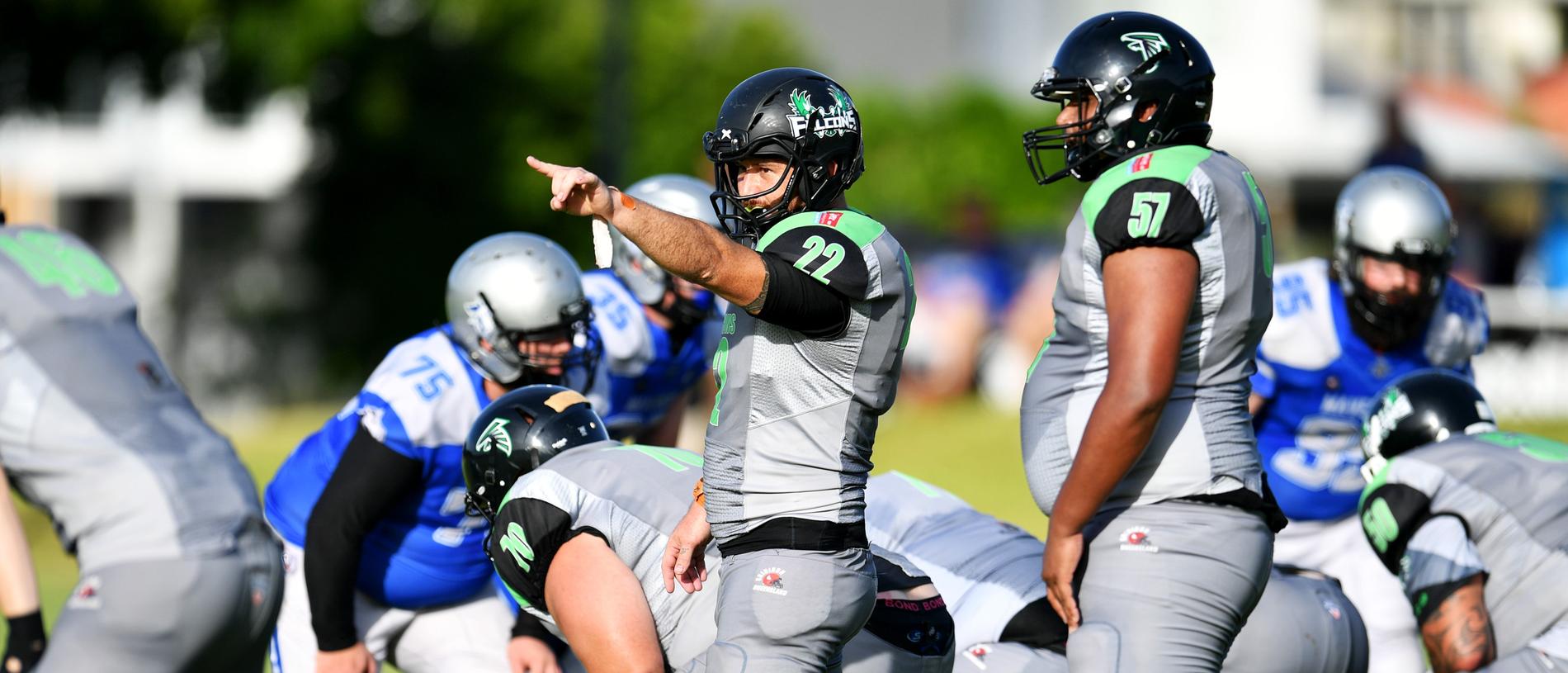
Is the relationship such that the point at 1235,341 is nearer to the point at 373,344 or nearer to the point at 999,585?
the point at 999,585

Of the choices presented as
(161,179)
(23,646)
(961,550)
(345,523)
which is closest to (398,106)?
(161,179)

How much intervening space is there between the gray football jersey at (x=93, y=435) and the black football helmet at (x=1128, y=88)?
6.90ft

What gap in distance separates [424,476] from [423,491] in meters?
0.08

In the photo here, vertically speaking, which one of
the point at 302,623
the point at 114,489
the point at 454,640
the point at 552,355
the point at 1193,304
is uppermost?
the point at 1193,304

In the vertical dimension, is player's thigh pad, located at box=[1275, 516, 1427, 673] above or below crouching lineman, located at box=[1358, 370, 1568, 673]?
below

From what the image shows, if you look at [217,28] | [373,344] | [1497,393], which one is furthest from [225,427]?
[1497,393]

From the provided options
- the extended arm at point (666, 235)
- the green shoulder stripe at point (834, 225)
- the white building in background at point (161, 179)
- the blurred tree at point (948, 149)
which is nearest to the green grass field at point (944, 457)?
the green shoulder stripe at point (834, 225)

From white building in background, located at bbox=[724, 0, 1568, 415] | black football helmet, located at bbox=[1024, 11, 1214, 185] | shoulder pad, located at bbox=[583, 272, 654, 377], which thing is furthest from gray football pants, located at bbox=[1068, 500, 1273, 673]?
white building in background, located at bbox=[724, 0, 1568, 415]

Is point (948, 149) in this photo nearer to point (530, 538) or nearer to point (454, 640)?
point (454, 640)

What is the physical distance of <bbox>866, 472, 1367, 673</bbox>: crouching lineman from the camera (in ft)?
13.9

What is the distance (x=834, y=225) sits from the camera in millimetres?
3430

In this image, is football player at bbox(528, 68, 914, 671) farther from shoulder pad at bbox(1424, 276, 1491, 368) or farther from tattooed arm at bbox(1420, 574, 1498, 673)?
shoulder pad at bbox(1424, 276, 1491, 368)

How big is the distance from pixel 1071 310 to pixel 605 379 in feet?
7.70

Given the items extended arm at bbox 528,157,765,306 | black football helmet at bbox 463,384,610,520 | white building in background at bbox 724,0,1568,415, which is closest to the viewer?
extended arm at bbox 528,157,765,306
